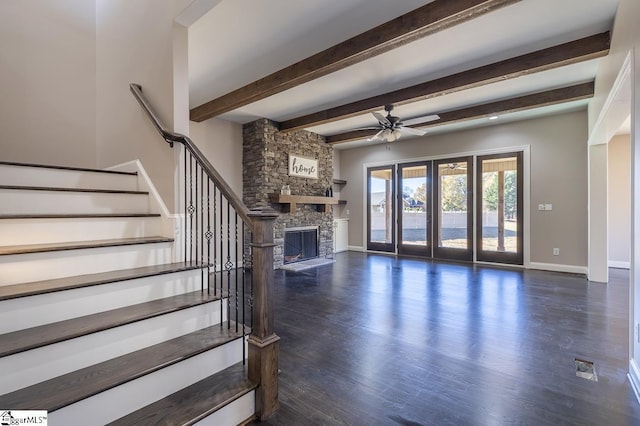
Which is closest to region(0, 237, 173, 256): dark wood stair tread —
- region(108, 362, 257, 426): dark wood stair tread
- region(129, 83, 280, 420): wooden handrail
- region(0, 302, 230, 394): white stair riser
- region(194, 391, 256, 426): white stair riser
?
region(0, 302, 230, 394): white stair riser

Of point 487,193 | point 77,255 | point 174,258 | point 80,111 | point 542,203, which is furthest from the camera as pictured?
point 487,193

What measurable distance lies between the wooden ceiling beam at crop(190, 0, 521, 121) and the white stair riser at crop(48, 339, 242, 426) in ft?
9.86

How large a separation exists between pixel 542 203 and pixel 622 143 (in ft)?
7.35

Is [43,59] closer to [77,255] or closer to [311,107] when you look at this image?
[77,255]

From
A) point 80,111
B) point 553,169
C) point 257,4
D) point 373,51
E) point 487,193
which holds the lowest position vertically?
point 487,193

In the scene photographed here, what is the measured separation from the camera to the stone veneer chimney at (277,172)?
20.1 ft

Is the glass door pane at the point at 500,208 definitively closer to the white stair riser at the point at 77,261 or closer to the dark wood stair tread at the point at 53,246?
the white stair riser at the point at 77,261

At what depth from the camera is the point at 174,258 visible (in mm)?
2428

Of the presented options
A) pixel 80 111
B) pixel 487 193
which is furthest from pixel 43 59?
pixel 487 193

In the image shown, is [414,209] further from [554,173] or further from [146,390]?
[146,390]

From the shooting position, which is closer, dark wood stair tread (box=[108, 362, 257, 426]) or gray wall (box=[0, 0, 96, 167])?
dark wood stair tread (box=[108, 362, 257, 426])

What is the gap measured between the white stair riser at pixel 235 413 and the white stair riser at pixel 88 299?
0.88m

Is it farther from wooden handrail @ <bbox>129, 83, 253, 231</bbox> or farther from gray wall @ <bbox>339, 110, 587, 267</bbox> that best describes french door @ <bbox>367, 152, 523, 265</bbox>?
wooden handrail @ <bbox>129, 83, 253, 231</bbox>

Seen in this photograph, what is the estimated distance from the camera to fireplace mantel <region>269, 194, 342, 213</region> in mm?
6105
